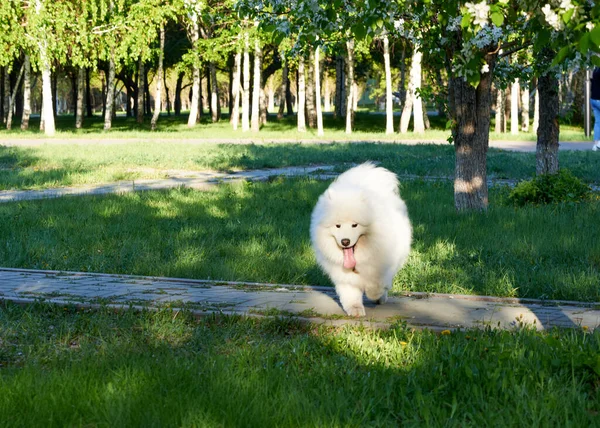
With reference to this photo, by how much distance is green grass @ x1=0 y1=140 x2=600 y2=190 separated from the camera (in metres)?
18.0

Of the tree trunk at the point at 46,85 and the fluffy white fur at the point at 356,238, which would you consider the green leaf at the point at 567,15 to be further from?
the tree trunk at the point at 46,85

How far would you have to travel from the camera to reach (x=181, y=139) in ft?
115

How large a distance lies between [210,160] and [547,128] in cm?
1023

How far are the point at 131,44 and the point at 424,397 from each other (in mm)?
35721

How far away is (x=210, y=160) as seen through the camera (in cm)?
2202

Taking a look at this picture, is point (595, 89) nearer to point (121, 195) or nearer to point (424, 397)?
point (121, 195)

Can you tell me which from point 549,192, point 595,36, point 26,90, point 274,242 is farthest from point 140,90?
point 595,36

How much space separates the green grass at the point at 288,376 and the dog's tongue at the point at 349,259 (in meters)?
0.52

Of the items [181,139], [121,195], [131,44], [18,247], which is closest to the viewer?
[18,247]

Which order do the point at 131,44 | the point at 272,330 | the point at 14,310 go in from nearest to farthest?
the point at 272,330 < the point at 14,310 < the point at 131,44

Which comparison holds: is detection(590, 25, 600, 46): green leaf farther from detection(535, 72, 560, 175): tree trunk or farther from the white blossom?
detection(535, 72, 560, 175): tree trunk

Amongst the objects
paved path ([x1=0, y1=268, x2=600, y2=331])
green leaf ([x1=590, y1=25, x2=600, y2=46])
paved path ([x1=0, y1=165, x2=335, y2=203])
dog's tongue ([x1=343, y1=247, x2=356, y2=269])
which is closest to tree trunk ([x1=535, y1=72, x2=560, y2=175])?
paved path ([x1=0, y1=165, x2=335, y2=203])

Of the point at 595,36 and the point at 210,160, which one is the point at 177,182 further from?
the point at 595,36

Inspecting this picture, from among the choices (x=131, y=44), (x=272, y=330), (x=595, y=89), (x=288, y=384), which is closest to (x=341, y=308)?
(x=272, y=330)
